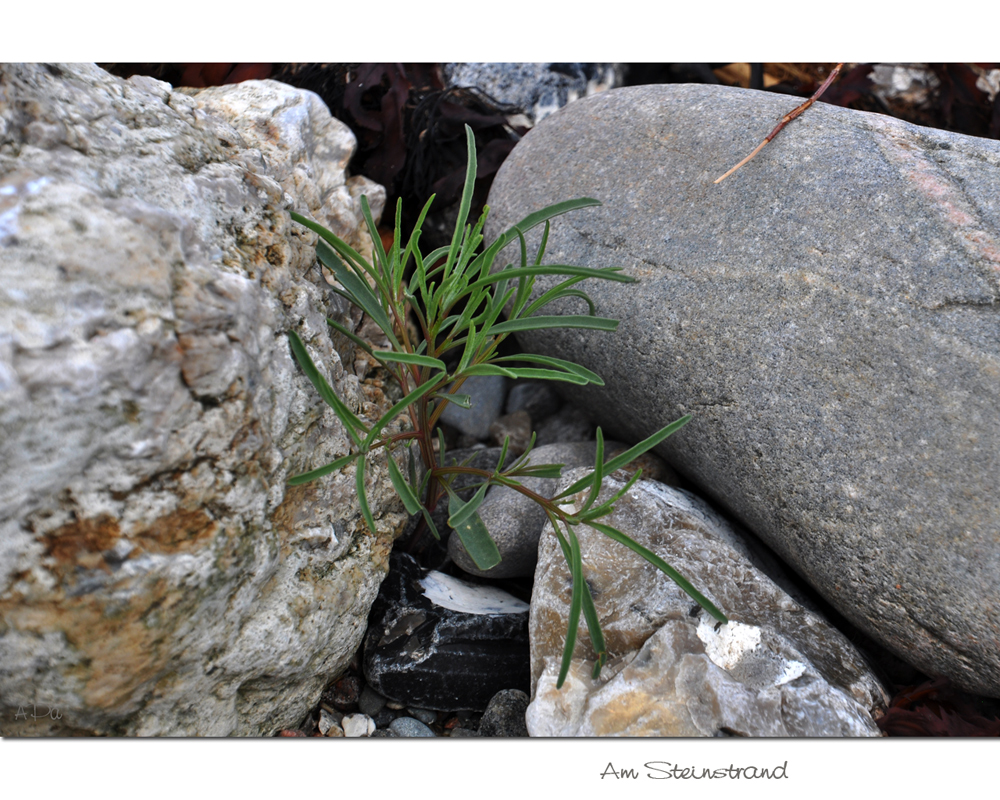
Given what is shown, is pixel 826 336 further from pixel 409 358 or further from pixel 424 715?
pixel 424 715

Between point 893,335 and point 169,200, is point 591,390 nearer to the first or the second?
point 893,335

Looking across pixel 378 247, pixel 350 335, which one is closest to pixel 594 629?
pixel 350 335

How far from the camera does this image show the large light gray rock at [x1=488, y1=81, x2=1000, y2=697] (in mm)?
1386

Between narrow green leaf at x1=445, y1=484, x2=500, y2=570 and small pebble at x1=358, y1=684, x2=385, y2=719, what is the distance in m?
0.44

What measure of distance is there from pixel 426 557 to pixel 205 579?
0.76m

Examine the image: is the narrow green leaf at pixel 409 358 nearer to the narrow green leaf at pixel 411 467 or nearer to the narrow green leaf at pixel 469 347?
the narrow green leaf at pixel 469 347

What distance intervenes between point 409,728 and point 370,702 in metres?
0.11

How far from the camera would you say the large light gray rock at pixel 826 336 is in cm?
139

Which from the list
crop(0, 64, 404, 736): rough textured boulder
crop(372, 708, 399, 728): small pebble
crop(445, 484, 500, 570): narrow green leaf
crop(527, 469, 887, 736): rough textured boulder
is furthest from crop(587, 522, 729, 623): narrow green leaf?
crop(372, 708, 399, 728): small pebble

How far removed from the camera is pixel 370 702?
1536 millimetres

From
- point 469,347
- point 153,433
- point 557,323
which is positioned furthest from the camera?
point 557,323

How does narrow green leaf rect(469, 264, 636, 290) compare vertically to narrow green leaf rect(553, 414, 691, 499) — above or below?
above

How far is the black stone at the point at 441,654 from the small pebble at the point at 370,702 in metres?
0.04

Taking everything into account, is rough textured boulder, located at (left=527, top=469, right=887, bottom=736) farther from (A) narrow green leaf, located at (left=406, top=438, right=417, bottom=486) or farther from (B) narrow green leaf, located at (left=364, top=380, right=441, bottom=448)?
(B) narrow green leaf, located at (left=364, top=380, right=441, bottom=448)
